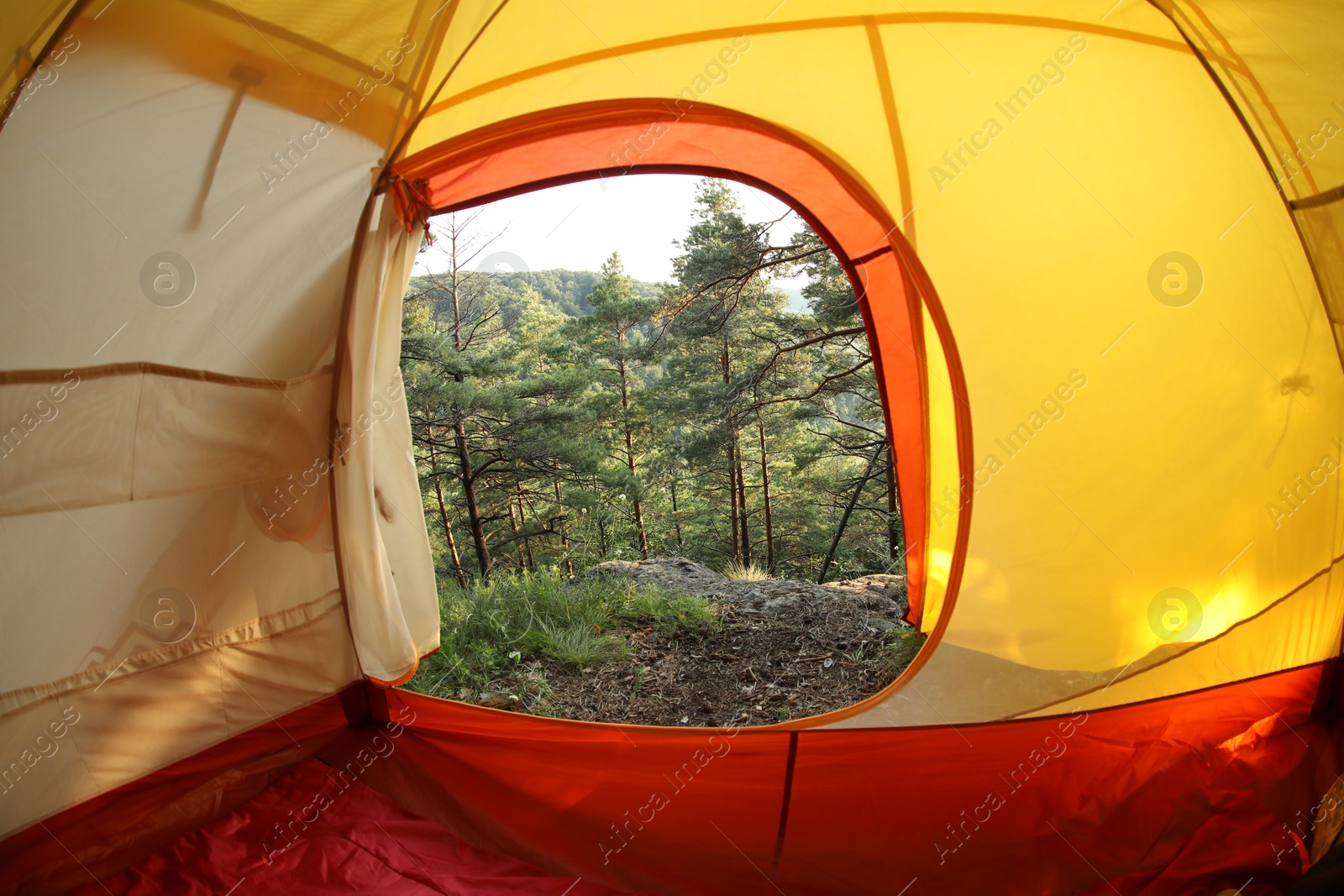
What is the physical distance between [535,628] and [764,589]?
1.40 meters

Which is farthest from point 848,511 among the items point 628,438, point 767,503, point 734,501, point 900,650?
point 628,438

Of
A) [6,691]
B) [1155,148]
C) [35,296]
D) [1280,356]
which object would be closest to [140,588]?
[6,691]

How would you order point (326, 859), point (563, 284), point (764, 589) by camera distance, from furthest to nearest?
point (563, 284), point (764, 589), point (326, 859)

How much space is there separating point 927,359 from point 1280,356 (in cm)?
97

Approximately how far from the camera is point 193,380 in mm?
1677

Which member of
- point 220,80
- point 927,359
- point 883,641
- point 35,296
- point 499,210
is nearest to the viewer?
point 35,296

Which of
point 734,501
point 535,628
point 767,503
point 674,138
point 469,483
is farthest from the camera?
point 767,503

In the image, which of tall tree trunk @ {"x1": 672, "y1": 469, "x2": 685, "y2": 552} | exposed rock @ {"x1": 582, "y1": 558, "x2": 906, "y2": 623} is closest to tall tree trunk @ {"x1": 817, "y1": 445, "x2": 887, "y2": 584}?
exposed rock @ {"x1": 582, "y1": 558, "x2": 906, "y2": 623}

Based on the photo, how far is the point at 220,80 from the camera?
1.54 metres

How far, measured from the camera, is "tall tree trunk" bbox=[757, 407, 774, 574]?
35.1ft

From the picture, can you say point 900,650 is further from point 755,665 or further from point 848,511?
point 848,511

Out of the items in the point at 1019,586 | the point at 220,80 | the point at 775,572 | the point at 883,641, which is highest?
the point at 220,80

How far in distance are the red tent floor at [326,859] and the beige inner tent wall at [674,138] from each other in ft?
0.78

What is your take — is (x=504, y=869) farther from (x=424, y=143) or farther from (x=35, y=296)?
(x=424, y=143)
